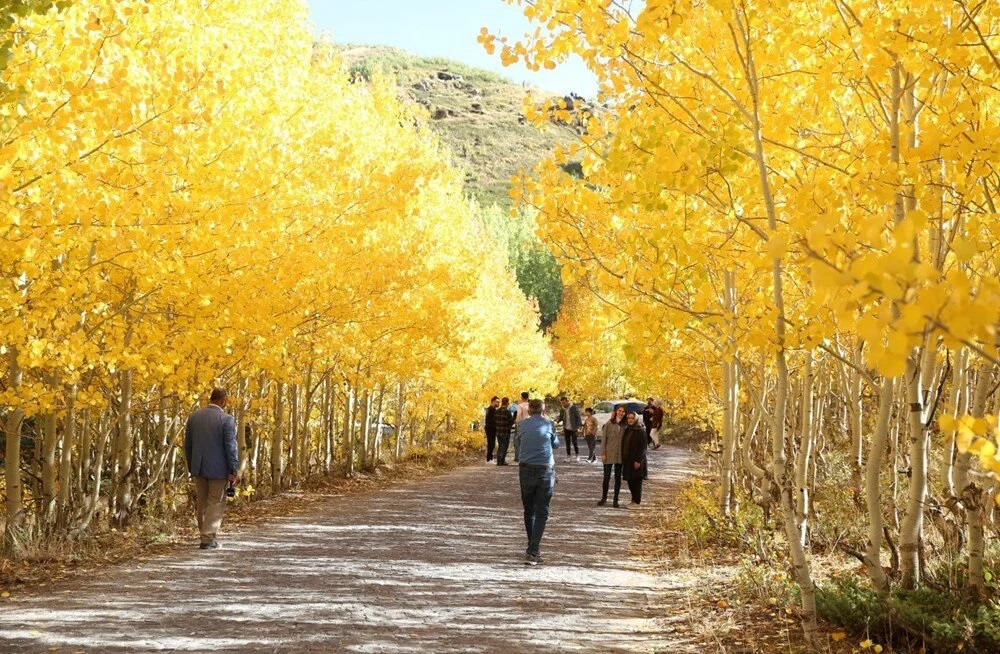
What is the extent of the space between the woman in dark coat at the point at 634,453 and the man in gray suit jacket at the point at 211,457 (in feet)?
25.5

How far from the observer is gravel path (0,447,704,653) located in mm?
6637

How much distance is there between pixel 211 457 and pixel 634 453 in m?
8.17

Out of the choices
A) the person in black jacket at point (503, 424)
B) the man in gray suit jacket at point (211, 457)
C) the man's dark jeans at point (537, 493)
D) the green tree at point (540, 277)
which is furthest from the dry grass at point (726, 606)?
the green tree at point (540, 277)

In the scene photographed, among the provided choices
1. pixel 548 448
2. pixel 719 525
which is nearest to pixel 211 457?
pixel 548 448

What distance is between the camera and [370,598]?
8.05 m

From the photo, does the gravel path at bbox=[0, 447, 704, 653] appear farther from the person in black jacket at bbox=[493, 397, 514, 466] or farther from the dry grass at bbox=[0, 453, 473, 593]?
the person in black jacket at bbox=[493, 397, 514, 466]

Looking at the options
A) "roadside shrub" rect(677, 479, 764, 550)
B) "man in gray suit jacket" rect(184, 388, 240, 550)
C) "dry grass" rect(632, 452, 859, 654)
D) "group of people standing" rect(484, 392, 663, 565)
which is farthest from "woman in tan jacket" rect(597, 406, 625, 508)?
"man in gray suit jacket" rect(184, 388, 240, 550)

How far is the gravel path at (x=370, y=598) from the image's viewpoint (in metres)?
6.64

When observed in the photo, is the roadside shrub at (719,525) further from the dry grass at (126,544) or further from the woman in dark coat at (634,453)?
the dry grass at (126,544)

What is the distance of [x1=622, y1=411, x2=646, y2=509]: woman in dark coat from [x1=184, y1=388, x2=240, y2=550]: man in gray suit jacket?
7760mm

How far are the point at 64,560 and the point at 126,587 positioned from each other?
177 centimetres

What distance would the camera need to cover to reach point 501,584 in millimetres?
9023

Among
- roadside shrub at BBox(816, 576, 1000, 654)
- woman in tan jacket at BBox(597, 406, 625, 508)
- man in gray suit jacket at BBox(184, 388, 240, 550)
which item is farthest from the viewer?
woman in tan jacket at BBox(597, 406, 625, 508)

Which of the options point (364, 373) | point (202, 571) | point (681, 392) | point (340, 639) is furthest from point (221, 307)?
point (681, 392)
